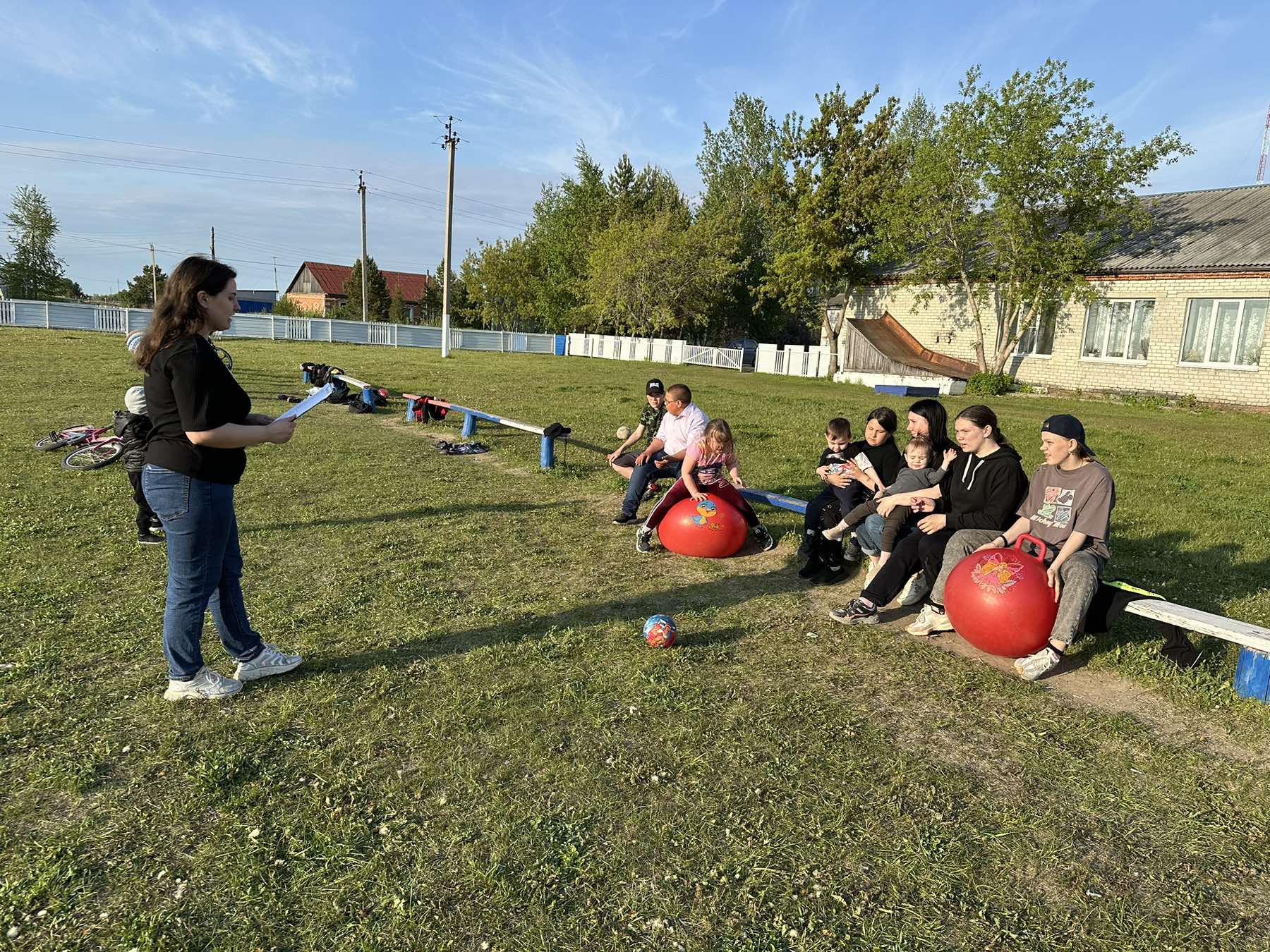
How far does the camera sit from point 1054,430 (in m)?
5.02

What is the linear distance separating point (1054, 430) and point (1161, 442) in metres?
A: 12.7

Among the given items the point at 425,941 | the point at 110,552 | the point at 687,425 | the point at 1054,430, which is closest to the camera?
the point at 425,941

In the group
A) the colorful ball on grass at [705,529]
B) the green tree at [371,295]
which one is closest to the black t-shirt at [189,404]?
the colorful ball on grass at [705,529]

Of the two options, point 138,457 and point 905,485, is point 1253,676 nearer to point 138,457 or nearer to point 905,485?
point 905,485

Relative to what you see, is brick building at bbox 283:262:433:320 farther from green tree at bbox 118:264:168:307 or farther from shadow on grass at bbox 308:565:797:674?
shadow on grass at bbox 308:565:797:674

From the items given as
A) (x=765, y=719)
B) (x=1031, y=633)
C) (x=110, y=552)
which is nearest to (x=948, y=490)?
(x=1031, y=633)

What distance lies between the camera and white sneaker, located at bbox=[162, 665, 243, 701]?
13.3 feet

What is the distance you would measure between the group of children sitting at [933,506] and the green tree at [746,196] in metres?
45.7

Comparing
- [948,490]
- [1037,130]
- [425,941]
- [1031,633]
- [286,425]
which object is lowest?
[425,941]

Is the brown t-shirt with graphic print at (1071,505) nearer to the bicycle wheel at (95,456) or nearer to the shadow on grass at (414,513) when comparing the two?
the shadow on grass at (414,513)

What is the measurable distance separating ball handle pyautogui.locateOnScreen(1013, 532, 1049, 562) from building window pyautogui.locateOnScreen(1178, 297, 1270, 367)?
24.3 m

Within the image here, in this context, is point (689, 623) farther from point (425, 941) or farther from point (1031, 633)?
point (425, 941)

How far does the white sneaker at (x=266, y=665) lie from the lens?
4.32 meters

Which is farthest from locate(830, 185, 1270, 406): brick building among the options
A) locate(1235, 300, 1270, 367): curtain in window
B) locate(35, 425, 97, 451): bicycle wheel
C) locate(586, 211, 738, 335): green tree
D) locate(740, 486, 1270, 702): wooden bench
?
locate(35, 425, 97, 451): bicycle wheel
